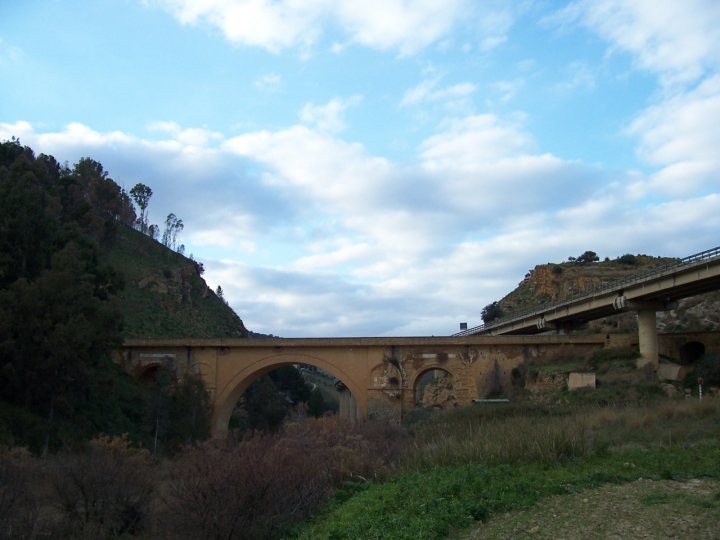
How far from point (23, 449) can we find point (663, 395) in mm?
20553

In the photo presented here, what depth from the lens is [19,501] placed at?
10484mm

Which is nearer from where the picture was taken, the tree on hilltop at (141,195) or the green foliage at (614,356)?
the green foliage at (614,356)

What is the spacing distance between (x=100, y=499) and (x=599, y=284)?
148 ft

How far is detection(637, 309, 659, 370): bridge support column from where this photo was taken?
26525 millimetres

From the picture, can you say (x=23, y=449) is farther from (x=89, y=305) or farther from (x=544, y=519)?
(x=544, y=519)

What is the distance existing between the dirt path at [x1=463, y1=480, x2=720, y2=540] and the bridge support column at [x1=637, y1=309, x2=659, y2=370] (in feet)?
68.8

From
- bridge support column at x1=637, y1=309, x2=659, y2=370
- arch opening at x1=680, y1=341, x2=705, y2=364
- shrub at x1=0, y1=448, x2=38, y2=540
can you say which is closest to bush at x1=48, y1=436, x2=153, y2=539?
shrub at x1=0, y1=448, x2=38, y2=540

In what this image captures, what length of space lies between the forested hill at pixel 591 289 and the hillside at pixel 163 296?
2647cm

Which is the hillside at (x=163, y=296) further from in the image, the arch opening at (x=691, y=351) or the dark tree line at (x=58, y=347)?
the arch opening at (x=691, y=351)

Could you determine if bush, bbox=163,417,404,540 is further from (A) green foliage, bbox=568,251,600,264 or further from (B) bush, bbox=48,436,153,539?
(A) green foliage, bbox=568,251,600,264

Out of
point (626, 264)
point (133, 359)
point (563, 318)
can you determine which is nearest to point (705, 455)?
point (563, 318)

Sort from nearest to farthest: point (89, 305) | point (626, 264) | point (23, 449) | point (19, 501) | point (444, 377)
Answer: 1. point (19, 501)
2. point (23, 449)
3. point (89, 305)
4. point (444, 377)
5. point (626, 264)

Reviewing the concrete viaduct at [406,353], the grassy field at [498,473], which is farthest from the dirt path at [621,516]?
the concrete viaduct at [406,353]

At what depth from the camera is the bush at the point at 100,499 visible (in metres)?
10.5
